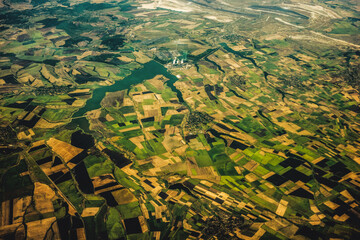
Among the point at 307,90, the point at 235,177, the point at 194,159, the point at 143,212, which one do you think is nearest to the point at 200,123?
the point at 194,159

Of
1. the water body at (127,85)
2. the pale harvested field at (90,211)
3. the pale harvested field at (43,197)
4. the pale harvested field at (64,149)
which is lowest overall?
the pale harvested field at (90,211)

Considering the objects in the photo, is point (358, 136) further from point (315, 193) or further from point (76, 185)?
point (76, 185)

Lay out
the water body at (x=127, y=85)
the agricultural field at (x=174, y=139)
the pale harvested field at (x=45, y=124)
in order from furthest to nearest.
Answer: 1. the water body at (x=127, y=85)
2. the pale harvested field at (x=45, y=124)
3. the agricultural field at (x=174, y=139)

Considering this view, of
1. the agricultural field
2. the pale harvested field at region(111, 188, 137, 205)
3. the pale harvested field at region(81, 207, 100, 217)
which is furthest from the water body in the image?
the pale harvested field at region(81, 207, 100, 217)

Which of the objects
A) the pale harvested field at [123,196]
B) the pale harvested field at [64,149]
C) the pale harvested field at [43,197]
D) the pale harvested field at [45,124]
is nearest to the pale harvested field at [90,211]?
the pale harvested field at [123,196]

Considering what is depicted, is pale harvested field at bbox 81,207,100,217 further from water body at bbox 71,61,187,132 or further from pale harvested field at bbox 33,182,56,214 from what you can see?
water body at bbox 71,61,187,132

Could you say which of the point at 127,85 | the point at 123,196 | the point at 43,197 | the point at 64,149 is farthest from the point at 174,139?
the point at 127,85

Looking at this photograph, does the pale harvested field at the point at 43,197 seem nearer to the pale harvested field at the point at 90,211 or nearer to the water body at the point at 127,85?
the pale harvested field at the point at 90,211
